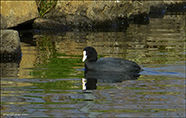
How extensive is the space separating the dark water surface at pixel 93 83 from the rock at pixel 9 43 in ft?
1.28

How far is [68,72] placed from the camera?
35.5 feet

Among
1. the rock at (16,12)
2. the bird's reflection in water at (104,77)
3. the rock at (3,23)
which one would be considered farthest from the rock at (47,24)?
the bird's reflection in water at (104,77)

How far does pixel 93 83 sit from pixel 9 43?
4.74 m

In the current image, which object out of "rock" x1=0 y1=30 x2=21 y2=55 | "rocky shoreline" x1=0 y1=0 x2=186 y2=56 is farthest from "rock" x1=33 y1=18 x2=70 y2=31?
"rock" x1=0 y1=30 x2=21 y2=55

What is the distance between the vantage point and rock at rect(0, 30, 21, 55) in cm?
1330

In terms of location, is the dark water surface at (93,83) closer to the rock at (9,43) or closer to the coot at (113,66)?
the coot at (113,66)

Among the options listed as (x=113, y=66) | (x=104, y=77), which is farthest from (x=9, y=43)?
(x=104, y=77)

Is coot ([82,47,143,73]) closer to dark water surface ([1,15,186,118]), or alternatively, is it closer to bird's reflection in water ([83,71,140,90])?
bird's reflection in water ([83,71,140,90])

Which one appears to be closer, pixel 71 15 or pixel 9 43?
pixel 9 43

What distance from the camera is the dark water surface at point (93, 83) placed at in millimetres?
7379

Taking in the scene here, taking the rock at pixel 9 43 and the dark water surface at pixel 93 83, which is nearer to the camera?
the dark water surface at pixel 93 83

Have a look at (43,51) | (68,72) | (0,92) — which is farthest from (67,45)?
(0,92)

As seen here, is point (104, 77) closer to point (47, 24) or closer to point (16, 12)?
point (47, 24)

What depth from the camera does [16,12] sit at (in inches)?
788
